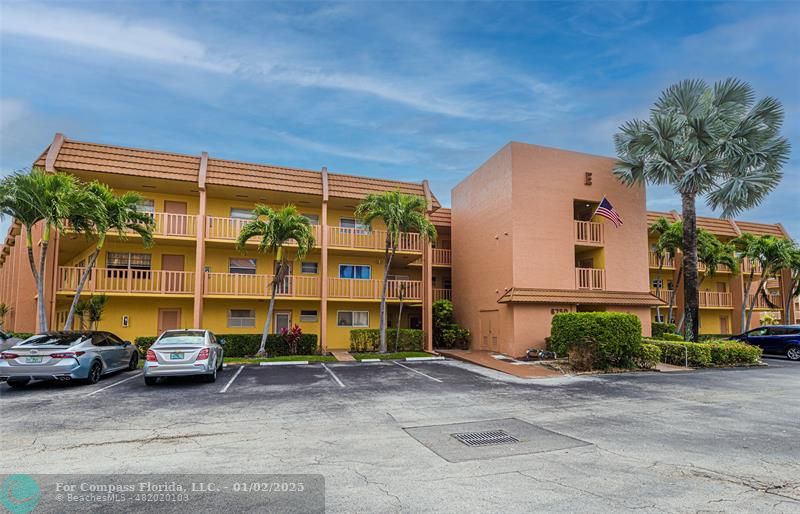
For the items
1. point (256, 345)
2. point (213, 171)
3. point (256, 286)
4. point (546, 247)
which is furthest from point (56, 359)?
point (546, 247)

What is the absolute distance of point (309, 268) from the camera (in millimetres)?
22641

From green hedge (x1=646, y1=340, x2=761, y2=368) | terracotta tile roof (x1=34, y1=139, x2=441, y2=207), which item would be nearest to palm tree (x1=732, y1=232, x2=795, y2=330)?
green hedge (x1=646, y1=340, x2=761, y2=368)

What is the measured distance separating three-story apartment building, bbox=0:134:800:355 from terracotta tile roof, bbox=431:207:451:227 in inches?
125

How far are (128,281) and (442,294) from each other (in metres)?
16.1

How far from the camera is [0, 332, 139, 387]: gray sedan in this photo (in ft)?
35.8

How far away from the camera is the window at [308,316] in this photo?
2220 cm

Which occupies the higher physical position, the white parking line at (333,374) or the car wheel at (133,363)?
the car wheel at (133,363)

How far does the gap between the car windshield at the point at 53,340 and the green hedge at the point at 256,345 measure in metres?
6.22

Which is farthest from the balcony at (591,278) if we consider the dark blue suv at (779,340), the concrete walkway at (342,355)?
the concrete walkway at (342,355)

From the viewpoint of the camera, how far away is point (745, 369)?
54.7ft

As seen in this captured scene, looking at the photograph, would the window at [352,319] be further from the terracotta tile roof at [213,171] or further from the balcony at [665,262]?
the balcony at [665,262]

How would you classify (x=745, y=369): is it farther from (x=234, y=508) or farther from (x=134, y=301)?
(x=134, y=301)

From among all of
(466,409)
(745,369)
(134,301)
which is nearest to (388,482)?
(466,409)

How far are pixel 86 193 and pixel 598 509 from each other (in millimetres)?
16574
